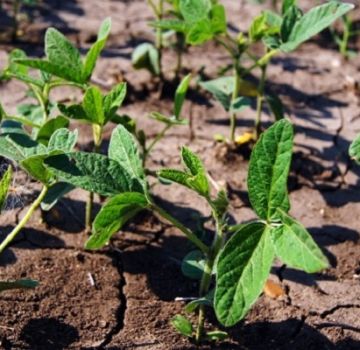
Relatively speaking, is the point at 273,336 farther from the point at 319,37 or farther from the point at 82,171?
the point at 319,37

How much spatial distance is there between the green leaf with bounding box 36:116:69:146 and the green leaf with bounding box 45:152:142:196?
450mm

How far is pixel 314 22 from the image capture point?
Answer: 248 centimetres

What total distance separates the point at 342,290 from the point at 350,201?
52 centimetres

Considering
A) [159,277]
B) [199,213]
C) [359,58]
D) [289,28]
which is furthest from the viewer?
[359,58]

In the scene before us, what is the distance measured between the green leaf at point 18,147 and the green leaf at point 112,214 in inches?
11.1

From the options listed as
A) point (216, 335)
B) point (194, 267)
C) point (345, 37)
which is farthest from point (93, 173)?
point (345, 37)

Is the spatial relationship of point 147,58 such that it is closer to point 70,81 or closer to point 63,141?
point 70,81

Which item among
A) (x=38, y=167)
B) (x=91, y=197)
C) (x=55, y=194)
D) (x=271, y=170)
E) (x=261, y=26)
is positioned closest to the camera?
(x=271, y=170)

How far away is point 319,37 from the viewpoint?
160 inches

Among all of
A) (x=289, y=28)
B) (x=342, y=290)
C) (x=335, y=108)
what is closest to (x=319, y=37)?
(x=335, y=108)

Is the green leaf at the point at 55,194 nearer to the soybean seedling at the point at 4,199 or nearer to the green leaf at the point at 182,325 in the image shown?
the soybean seedling at the point at 4,199

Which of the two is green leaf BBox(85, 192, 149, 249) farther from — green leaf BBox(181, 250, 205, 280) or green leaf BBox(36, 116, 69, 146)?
green leaf BBox(36, 116, 69, 146)

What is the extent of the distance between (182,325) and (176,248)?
49cm

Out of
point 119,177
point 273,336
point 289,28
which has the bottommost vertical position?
point 273,336
